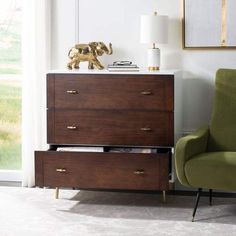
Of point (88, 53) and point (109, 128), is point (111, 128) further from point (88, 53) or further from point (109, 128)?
point (88, 53)

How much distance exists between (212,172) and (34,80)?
1689mm

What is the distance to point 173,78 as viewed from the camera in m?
4.28

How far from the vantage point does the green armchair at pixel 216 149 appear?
154 inches

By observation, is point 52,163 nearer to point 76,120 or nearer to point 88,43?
point 76,120

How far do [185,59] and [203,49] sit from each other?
154 mm

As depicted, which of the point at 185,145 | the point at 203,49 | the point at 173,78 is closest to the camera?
the point at 185,145

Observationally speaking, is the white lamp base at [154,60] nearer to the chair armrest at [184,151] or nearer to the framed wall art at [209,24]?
the framed wall art at [209,24]

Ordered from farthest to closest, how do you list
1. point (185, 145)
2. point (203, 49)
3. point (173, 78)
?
point (203, 49) < point (173, 78) < point (185, 145)

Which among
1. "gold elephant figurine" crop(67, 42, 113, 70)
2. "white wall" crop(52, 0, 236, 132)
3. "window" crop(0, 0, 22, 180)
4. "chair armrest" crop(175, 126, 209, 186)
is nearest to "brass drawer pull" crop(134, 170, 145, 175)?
"chair armrest" crop(175, 126, 209, 186)

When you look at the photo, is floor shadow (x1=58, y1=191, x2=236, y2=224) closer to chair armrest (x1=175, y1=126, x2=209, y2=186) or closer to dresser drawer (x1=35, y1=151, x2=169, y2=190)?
dresser drawer (x1=35, y1=151, x2=169, y2=190)

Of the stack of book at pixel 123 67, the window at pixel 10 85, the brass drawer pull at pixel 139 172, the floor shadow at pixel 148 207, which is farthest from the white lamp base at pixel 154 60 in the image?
the window at pixel 10 85

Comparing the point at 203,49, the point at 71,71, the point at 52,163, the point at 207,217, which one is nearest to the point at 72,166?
the point at 52,163

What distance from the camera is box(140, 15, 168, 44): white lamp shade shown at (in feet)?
14.8

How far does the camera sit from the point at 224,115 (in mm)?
4406
